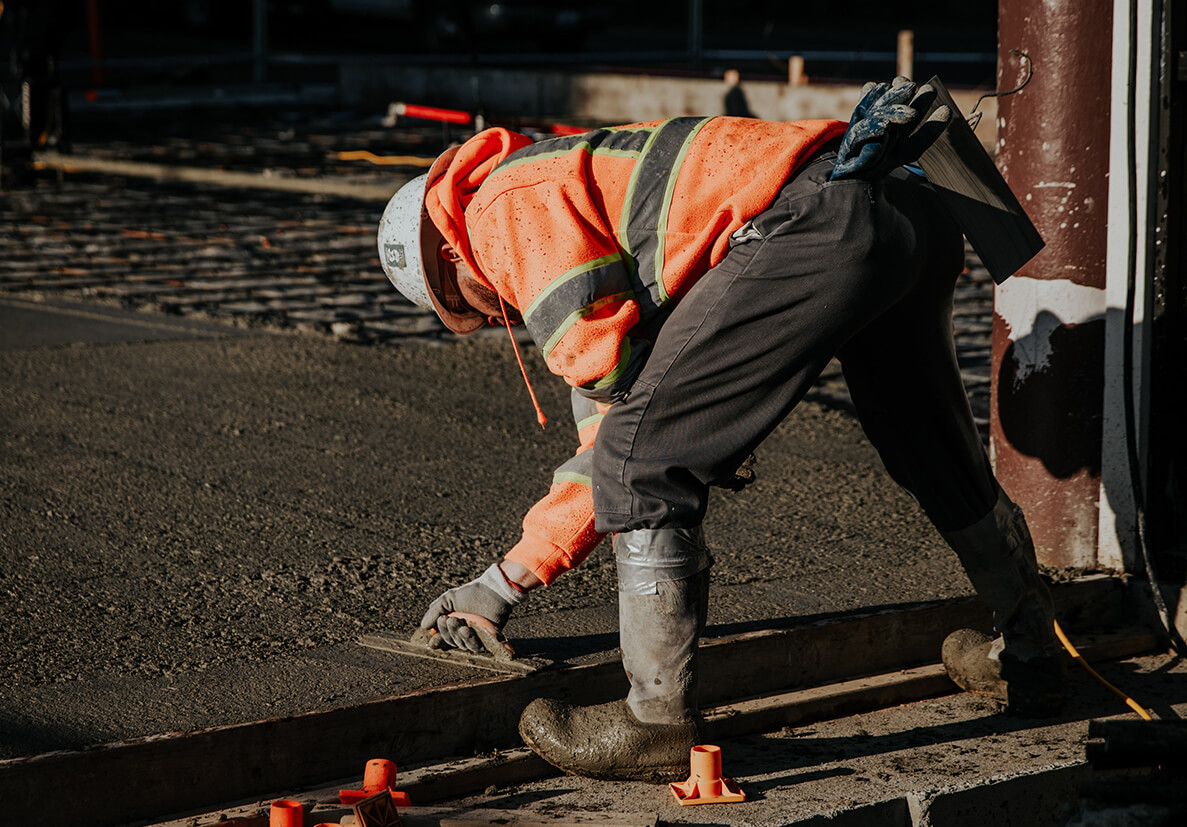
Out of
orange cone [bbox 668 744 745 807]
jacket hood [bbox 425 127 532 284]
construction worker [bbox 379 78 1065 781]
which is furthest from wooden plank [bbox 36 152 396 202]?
orange cone [bbox 668 744 745 807]

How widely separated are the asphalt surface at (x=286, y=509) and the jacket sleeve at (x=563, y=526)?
277mm

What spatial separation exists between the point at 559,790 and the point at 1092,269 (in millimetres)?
1966

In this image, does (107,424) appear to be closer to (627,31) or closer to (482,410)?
(482,410)

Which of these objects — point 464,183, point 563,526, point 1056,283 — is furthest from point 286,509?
point 1056,283

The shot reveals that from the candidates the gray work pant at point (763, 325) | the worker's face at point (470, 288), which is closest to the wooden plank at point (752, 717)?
the gray work pant at point (763, 325)

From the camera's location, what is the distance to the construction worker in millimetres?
2656

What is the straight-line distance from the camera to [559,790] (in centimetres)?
291

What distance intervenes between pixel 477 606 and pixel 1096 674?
1489 millimetres

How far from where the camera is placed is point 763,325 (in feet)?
8.79

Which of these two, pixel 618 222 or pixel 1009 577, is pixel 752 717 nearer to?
pixel 1009 577

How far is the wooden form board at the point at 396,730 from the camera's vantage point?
2664 millimetres

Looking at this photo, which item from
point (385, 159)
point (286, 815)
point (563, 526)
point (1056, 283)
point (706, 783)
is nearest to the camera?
point (286, 815)

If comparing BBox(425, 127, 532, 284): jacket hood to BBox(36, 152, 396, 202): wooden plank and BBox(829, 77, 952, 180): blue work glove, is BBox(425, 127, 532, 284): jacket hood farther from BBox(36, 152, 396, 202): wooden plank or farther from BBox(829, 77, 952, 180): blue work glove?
BBox(36, 152, 396, 202): wooden plank

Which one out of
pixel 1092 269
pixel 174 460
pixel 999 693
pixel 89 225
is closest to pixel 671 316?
pixel 999 693
